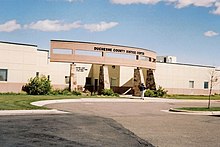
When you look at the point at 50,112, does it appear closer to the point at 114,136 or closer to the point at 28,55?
the point at 114,136

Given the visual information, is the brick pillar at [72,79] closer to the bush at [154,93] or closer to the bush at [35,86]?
the bush at [35,86]

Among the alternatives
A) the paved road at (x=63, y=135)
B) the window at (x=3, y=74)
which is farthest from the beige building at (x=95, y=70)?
the paved road at (x=63, y=135)

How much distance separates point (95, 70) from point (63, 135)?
3652cm

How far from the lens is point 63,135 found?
10.7 meters

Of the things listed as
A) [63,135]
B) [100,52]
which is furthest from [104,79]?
[63,135]

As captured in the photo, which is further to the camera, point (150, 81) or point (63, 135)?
point (150, 81)

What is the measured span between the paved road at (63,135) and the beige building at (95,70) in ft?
66.0

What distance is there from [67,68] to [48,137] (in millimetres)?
34492

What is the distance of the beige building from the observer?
3268 centimetres

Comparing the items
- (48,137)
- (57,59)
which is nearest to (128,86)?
(57,59)

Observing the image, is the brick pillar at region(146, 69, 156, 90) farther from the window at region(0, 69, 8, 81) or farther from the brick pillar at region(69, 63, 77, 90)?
the window at region(0, 69, 8, 81)

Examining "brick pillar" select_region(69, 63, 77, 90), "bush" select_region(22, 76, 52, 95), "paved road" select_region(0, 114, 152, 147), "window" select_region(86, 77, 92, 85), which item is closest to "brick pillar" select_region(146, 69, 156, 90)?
"window" select_region(86, 77, 92, 85)

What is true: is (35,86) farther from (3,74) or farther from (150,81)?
(150,81)

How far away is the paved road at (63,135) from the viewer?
371 inches
